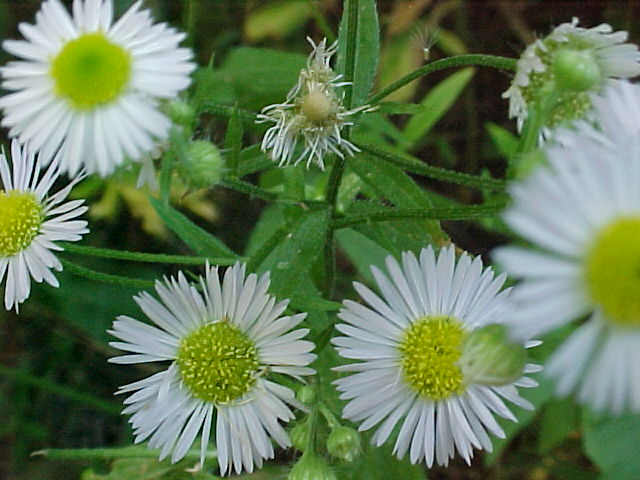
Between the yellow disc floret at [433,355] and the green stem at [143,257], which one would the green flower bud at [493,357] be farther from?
the green stem at [143,257]

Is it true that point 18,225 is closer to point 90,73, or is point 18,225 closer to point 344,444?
point 90,73

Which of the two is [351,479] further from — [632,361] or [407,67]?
[407,67]

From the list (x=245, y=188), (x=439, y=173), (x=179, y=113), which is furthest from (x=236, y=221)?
(x=179, y=113)

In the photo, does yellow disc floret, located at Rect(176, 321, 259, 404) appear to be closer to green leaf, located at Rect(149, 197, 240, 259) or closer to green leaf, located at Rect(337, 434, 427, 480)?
green leaf, located at Rect(149, 197, 240, 259)

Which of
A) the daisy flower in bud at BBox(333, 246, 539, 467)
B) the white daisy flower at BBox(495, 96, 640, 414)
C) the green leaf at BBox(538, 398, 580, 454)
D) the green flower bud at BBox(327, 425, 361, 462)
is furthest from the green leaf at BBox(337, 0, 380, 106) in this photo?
the green leaf at BBox(538, 398, 580, 454)

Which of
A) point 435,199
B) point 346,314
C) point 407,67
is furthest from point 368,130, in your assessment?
point 346,314

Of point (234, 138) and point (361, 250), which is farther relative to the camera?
point (361, 250)
